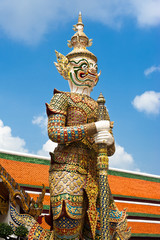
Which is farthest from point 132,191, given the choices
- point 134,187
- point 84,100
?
point 84,100

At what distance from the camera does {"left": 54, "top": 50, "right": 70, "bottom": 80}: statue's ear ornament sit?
423 cm

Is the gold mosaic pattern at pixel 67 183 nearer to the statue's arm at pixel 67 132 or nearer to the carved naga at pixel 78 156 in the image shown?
the carved naga at pixel 78 156

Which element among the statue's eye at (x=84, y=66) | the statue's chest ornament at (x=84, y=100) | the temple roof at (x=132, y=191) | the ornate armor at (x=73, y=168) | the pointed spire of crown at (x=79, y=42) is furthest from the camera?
the temple roof at (x=132, y=191)

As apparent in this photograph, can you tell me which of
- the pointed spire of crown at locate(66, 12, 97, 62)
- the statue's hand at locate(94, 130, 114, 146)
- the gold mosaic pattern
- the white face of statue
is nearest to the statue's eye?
the white face of statue

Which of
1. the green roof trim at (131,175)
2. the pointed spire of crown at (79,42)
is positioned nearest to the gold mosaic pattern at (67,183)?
the pointed spire of crown at (79,42)

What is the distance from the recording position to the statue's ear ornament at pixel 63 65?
4230 mm

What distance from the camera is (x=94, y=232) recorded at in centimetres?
369

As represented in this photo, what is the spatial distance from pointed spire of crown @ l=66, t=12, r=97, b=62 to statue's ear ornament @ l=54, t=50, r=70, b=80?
12cm

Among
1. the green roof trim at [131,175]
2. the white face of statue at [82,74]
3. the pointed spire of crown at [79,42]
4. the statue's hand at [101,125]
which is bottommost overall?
the statue's hand at [101,125]

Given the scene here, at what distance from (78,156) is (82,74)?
115 cm

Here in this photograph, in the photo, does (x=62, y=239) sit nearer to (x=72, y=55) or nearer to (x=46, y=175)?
(x=72, y=55)

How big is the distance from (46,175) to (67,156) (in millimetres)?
3909

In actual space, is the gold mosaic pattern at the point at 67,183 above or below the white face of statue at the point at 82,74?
below

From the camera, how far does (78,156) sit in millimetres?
3818
